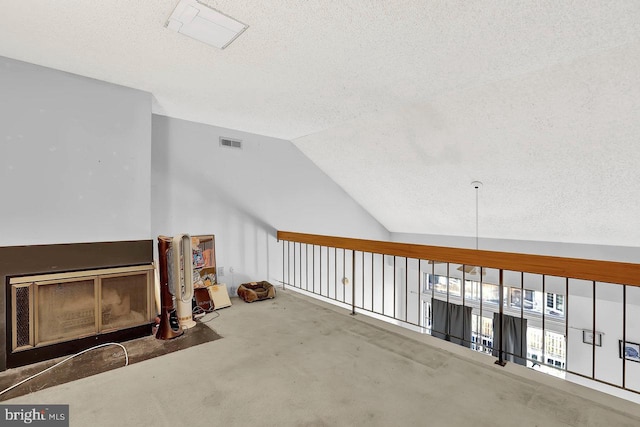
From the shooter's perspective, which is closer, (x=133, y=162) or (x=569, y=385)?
(x=569, y=385)

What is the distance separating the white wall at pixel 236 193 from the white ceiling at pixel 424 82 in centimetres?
35

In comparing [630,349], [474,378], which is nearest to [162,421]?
[474,378]

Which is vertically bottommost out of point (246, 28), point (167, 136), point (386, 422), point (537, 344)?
point (537, 344)

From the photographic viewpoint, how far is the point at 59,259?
9.43 ft

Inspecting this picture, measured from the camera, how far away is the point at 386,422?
Answer: 1918mm

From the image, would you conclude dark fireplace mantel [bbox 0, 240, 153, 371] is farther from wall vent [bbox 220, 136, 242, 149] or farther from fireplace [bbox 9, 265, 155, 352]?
wall vent [bbox 220, 136, 242, 149]

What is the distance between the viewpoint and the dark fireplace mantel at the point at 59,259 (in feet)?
8.61

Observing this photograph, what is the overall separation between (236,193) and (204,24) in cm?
287

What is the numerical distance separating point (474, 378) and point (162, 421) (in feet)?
7.30

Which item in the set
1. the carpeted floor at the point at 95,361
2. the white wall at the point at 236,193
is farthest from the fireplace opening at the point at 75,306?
the white wall at the point at 236,193

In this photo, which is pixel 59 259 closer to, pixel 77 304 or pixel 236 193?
pixel 77 304

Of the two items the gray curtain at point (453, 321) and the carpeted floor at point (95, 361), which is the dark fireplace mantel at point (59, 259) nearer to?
the carpeted floor at point (95, 361)

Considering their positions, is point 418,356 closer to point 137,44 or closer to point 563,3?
point 563,3

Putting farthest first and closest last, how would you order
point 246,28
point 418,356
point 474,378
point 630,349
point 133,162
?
point 630,349 → point 133,162 → point 418,356 → point 474,378 → point 246,28
